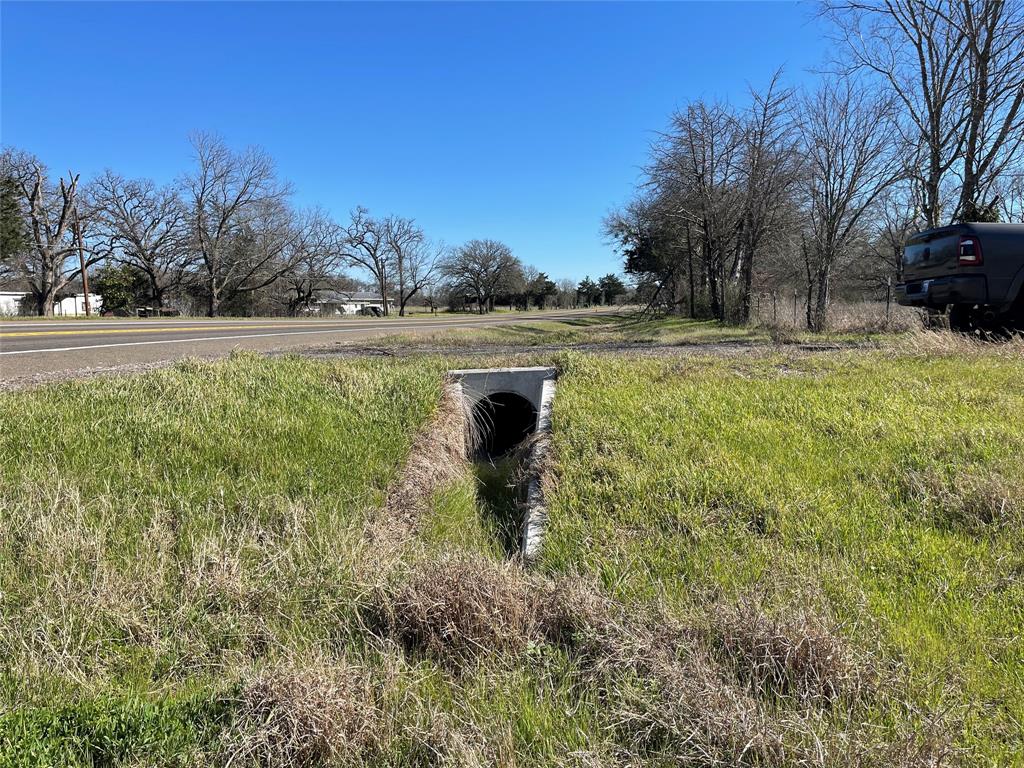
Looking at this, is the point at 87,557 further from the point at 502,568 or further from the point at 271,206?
the point at 271,206

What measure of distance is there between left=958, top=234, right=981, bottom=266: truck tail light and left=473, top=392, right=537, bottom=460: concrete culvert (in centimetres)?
552

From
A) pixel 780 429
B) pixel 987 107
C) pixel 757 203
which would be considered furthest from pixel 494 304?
pixel 780 429

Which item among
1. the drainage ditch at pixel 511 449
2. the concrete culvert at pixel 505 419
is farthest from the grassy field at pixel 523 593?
the concrete culvert at pixel 505 419

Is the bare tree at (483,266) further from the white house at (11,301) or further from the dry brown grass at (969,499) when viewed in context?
the dry brown grass at (969,499)

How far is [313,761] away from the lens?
5.73 ft

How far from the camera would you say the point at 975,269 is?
21.1ft

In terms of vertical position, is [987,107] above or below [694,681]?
above

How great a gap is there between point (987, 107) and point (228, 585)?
14485 millimetres

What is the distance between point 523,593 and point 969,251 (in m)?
7.20

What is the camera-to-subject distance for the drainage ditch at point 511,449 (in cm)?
354

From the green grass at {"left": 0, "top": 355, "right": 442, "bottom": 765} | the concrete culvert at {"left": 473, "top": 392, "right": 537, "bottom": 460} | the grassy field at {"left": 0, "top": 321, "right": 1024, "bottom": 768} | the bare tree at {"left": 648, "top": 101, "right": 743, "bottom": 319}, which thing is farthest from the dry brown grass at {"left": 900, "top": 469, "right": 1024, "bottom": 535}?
the bare tree at {"left": 648, "top": 101, "right": 743, "bottom": 319}

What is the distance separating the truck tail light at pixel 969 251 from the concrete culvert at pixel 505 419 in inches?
217

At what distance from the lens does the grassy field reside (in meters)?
1.73

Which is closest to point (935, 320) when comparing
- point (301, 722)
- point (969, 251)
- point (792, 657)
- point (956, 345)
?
point (956, 345)
